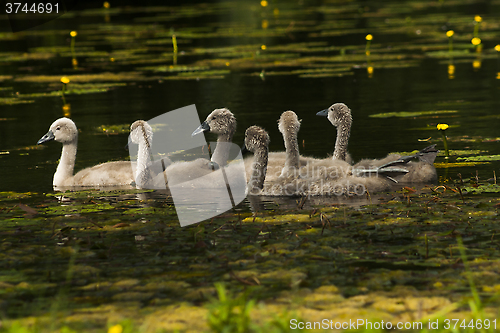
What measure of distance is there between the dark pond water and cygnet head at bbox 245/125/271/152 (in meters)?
1.99

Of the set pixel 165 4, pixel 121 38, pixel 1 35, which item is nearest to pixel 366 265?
pixel 121 38

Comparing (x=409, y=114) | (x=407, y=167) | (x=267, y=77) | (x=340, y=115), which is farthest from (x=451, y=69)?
(x=407, y=167)

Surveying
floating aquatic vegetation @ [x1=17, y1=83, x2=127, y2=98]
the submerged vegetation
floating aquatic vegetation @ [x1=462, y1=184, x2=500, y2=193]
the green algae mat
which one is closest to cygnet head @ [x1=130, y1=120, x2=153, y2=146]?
the submerged vegetation

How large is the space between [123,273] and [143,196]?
2854mm

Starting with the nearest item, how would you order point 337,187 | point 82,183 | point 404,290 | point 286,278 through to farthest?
point 404,290
point 286,278
point 337,187
point 82,183

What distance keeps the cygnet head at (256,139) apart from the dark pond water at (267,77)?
1991 mm

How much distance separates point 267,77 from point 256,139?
31.5ft

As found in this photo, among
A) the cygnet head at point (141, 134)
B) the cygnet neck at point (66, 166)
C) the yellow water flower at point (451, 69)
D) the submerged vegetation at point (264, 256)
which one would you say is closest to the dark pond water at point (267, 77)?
the yellow water flower at point (451, 69)

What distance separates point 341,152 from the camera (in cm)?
927

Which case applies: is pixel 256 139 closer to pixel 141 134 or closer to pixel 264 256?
pixel 141 134

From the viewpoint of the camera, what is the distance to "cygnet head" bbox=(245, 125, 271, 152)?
838 centimetres

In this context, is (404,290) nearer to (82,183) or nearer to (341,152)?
(341,152)

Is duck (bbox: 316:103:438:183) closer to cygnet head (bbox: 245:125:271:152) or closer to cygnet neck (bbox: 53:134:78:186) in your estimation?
cygnet head (bbox: 245:125:271:152)

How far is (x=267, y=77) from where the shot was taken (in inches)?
703
